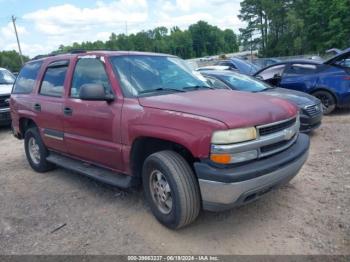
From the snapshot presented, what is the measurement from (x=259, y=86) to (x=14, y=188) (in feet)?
17.4

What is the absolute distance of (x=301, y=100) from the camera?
281 inches

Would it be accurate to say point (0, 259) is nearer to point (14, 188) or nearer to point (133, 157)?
point (133, 157)

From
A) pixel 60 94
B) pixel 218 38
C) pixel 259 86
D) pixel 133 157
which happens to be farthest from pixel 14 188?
pixel 218 38

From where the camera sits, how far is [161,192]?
Result: 12.3 ft

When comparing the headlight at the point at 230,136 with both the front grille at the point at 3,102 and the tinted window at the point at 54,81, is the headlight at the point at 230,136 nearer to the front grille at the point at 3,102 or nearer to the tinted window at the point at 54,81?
the tinted window at the point at 54,81

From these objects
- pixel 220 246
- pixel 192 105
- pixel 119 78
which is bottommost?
pixel 220 246

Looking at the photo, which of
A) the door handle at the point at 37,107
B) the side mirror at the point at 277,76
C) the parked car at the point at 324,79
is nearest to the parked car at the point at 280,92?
the parked car at the point at 324,79

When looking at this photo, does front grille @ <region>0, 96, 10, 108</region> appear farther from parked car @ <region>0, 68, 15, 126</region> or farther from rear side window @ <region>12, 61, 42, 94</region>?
rear side window @ <region>12, 61, 42, 94</region>

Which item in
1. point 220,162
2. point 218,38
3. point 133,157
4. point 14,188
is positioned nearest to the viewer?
point 220,162

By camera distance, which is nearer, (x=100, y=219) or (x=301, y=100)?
(x=100, y=219)

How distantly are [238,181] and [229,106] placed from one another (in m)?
0.75

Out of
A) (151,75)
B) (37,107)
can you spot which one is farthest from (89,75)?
(37,107)

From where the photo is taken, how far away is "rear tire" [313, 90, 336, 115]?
8914 mm

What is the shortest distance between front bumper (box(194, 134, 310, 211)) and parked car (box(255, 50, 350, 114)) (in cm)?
614
